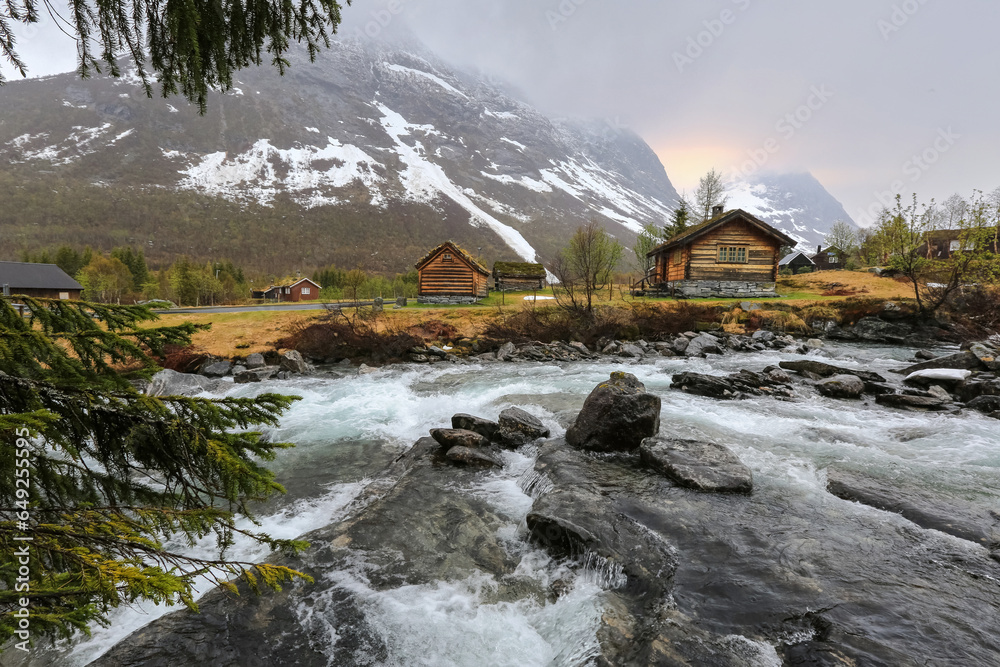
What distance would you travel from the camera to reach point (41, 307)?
2.58 meters

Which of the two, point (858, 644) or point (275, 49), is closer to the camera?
point (858, 644)

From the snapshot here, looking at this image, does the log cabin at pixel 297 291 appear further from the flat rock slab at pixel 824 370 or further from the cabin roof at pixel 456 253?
the flat rock slab at pixel 824 370

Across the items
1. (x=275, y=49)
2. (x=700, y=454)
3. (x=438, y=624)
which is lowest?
(x=438, y=624)

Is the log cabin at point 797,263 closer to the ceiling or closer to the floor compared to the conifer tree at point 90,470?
closer to the ceiling

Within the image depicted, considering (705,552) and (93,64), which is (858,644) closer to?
(705,552)

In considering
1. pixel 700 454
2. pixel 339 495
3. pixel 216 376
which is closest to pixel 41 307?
pixel 339 495

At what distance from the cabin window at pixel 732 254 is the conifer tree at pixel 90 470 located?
3314cm

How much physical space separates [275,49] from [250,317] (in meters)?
21.0

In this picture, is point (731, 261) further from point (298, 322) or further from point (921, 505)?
point (298, 322)

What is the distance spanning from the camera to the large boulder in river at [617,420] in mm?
7457

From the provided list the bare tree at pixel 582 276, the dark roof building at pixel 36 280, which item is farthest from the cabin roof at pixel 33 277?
the bare tree at pixel 582 276

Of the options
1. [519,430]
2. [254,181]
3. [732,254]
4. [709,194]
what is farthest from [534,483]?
[254,181]

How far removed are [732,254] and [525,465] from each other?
96.3ft

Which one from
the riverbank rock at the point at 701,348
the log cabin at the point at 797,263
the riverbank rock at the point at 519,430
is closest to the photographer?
the riverbank rock at the point at 519,430
